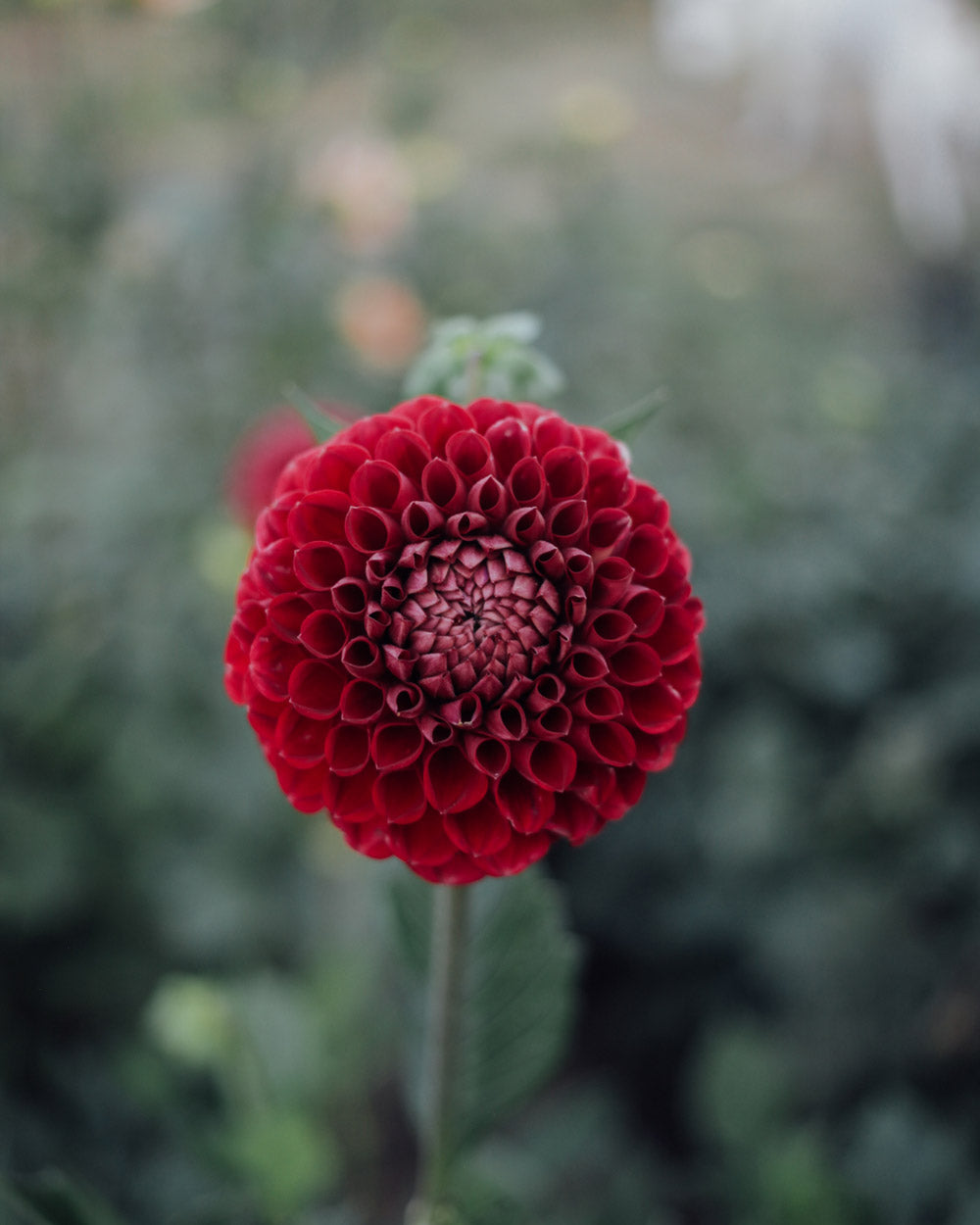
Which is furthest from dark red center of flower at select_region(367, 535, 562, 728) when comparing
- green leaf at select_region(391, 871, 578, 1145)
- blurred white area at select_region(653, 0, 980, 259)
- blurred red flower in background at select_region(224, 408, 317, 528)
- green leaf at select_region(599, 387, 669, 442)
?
blurred white area at select_region(653, 0, 980, 259)

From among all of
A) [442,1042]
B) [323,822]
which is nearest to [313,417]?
[442,1042]

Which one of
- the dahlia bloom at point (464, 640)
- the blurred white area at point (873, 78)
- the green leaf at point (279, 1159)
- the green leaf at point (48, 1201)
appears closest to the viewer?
the dahlia bloom at point (464, 640)

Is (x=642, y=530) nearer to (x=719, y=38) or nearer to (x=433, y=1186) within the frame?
(x=433, y=1186)

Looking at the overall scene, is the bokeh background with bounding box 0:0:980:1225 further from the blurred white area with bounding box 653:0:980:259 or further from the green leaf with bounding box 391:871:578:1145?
the blurred white area with bounding box 653:0:980:259

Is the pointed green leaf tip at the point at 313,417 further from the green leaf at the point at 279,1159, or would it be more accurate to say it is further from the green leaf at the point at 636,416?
the green leaf at the point at 279,1159

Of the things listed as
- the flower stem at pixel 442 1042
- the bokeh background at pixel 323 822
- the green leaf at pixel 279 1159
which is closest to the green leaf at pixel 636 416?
the flower stem at pixel 442 1042

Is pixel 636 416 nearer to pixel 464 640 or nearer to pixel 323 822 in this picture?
pixel 464 640

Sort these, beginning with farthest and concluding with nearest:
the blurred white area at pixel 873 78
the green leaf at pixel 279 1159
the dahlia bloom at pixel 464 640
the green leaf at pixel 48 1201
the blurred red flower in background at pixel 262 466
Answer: the blurred white area at pixel 873 78 → the blurred red flower in background at pixel 262 466 → the green leaf at pixel 279 1159 → the green leaf at pixel 48 1201 → the dahlia bloom at pixel 464 640
